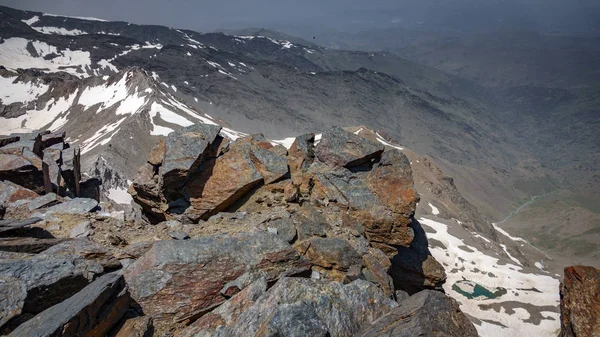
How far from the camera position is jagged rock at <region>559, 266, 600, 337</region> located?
430 inches

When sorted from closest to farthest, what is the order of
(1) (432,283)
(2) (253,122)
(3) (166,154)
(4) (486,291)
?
(3) (166,154) < (1) (432,283) < (4) (486,291) < (2) (253,122)

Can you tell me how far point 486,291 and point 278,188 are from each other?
5121 cm

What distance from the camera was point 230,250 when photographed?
11.1 m

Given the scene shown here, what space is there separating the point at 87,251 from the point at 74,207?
646cm

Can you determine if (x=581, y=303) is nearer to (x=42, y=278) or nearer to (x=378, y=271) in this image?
(x=378, y=271)

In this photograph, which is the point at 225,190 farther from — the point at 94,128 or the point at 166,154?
the point at 94,128

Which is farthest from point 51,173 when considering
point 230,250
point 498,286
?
point 498,286

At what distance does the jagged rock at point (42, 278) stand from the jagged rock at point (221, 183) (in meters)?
8.06

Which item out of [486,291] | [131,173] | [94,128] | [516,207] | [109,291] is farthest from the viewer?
[516,207]

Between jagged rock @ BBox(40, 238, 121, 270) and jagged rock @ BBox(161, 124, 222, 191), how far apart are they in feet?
20.3

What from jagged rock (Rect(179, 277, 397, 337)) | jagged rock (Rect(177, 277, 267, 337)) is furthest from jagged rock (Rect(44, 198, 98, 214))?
jagged rock (Rect(179, 277, 397, 337))

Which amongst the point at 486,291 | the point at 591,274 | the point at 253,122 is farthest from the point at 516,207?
the point at 591,274

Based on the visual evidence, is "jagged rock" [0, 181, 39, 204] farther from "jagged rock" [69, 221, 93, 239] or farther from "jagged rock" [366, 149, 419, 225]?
"jagged rock" [366, 149, 419, 225]

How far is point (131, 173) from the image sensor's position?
6619 centimetres
